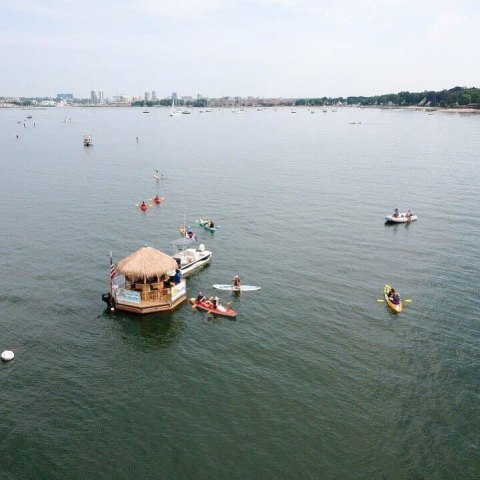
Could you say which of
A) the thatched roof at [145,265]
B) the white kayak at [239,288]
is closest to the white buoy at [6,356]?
the thatched roof at [145,265]

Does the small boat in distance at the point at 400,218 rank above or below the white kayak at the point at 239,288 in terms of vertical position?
above

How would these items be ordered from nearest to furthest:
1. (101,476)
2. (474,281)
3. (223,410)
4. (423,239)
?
(101,476) → (223,410) → (474,281) → (423,239)

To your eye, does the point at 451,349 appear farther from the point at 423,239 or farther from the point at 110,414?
the point at 423,239

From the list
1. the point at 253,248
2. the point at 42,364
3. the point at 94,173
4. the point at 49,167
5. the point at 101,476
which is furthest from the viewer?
the point at 49,167

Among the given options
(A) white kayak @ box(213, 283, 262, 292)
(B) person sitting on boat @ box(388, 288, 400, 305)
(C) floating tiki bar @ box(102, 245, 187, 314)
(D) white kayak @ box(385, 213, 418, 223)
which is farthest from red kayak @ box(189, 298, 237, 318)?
(D) white kayak @ box(385, 213, 418, 223)

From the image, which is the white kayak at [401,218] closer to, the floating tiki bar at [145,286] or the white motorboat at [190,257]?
the white motorboat at [190,257]

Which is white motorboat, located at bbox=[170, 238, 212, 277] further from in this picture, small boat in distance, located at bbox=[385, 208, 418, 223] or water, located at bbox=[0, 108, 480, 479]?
small boat in distance, located at bbox=[385, 208, 418, 223]

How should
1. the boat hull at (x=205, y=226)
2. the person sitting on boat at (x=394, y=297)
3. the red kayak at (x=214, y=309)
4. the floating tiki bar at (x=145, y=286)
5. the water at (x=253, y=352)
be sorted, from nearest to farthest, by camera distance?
the water at (x=253, y=352)
the floating tiki bar at (x=145, y=286)
the red kayak at (x=214, y=309)
the person sitting on boat at (x=394, y=297)
the boat hull at (x=205, y=226)

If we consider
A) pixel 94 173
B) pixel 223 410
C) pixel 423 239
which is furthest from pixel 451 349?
pixel 94 173
